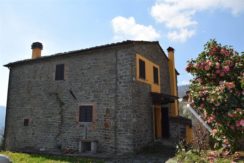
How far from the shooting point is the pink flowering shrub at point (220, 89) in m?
5.68

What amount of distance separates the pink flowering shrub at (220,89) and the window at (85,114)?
8043 millimetres

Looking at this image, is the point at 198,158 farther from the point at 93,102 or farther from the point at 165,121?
the point at 165,121

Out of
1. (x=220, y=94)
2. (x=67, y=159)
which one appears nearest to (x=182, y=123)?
(x=67, y=159)

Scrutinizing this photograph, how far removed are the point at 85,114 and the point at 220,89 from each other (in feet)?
30.9

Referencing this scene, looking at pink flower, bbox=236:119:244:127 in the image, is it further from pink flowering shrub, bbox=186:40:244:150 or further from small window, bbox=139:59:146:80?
small window, bbox=139:59:146:80

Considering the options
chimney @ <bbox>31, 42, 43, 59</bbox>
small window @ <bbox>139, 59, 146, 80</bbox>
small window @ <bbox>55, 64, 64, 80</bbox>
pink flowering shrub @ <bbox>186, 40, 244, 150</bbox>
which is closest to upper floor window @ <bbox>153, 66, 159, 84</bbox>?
small window @ <bbox>139, 59, 146, 80</bbox>

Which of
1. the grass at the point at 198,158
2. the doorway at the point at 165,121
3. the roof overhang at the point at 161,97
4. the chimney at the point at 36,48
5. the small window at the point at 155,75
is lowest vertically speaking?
the grass at the point at 198,158

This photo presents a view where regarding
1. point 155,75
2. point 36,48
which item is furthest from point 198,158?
point 36,48

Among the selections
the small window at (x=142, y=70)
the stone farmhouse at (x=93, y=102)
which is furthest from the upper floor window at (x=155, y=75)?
the small window at (x=142, y=70)

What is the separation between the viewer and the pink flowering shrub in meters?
5.68

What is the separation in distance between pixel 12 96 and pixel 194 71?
14.5 m

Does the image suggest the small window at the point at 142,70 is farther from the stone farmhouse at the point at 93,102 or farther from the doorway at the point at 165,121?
the doorway at the point at 165,121

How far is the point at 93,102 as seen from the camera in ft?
44.9

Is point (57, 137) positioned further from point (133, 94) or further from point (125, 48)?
point (125, 48)
